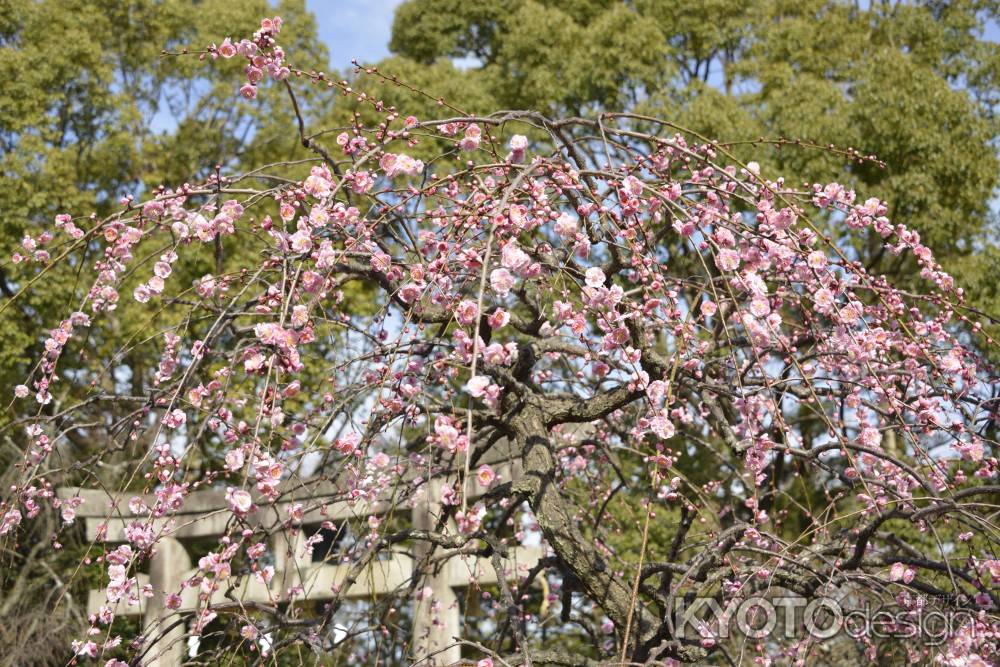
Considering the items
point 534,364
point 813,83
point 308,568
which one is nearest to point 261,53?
point 534,364

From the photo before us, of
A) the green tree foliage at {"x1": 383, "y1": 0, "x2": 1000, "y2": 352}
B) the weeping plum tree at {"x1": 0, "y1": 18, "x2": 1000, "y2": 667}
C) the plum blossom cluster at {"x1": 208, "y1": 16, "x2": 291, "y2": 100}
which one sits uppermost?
the green tree foliage at {"x1": 383, "y1": 0, "x2": 1000, "y2": 352}

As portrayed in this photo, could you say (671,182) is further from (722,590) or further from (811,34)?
(811,34)

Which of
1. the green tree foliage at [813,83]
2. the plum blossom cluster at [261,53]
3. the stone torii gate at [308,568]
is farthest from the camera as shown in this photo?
the green tree foliage at [813,83]

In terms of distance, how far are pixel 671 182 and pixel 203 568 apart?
1.30 meters

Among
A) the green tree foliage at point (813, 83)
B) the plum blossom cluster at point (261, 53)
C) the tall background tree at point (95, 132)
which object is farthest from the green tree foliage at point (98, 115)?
the plum blossom cluster at point (261, 53)

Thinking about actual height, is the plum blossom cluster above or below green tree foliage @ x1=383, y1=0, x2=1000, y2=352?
below

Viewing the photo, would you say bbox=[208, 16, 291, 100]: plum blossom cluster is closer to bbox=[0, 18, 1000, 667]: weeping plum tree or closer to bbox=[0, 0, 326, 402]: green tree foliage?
bbox=[0, 18, 1000, 667]: weeping plum tree

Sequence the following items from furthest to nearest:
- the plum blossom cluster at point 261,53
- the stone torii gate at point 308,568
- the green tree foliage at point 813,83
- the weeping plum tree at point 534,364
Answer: the green tree foliage at point 813,83 < the stone torii gate at point 308,568 < the plum blossom cluster at point 261,53 < the weeping plum tree at point 534,364

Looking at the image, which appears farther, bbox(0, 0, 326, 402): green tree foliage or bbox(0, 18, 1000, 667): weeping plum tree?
bbox(0, 0, 326, 402): green tree foliage

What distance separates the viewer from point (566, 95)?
7953mm

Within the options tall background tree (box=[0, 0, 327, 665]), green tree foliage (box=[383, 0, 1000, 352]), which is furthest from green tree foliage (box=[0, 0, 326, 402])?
green tree foliage (box=[383, 0, 1000, 352])

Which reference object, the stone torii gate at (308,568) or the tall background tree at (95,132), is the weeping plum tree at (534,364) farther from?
the tall background tree at (95,132)

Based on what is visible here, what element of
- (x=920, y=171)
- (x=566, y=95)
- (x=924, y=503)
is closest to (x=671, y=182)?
(x=924, y=503)

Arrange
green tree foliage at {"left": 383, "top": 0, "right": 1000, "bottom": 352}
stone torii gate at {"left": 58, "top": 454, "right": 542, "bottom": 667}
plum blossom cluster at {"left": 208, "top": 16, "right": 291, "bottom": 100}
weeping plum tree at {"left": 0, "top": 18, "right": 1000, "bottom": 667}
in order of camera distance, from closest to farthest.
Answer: weeping plum tree at {"left": 0, "top": 18, "right": 1000, "bottom": 667} → plum blossom cluster at {"left": 208, "top": 16, "right": 291, "bottom": 100} → stone torii gate at {"left": 58, "top": 454, "right": 542, "bottom": 667} → green tree foliage at {"left": 383, "top": 0, "right": 1000, "bottom": 352}
